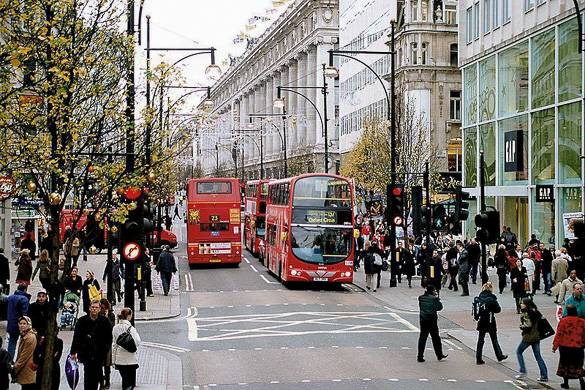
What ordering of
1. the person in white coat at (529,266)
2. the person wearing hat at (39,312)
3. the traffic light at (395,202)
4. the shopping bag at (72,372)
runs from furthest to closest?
the traffic light at (395,202) → the person in white coat at (529,266) → the person wearing hat at (39,312) → the shopping bag at (72,372)

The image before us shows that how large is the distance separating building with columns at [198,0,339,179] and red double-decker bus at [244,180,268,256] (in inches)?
693

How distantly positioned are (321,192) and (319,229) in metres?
1.27

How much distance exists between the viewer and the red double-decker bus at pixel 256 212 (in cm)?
4925

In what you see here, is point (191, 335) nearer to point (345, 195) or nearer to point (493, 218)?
point (493, 218)

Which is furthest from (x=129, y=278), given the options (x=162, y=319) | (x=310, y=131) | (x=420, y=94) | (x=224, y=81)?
(x=224, y=81)

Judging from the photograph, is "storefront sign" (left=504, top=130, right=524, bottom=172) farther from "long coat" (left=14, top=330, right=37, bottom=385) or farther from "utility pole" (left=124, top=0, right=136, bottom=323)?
"long coat" (left=14, top=330, right=37, bottom=385)

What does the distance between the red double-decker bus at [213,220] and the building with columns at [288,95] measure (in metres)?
28.8

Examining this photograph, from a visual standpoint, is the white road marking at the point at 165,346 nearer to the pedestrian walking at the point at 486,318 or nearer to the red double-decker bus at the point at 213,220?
the pedestrian walking at the point at 486,318

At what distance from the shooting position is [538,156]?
4231cm

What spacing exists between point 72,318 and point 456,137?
163 feet

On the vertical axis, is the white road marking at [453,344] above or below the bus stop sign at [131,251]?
below

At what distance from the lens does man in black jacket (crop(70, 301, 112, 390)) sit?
15.1 metres

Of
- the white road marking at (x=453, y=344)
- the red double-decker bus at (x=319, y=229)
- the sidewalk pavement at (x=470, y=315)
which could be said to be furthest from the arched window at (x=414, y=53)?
the white road marking at (x=453, y=344)

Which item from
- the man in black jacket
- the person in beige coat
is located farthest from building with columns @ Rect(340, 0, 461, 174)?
the person in beige coat
